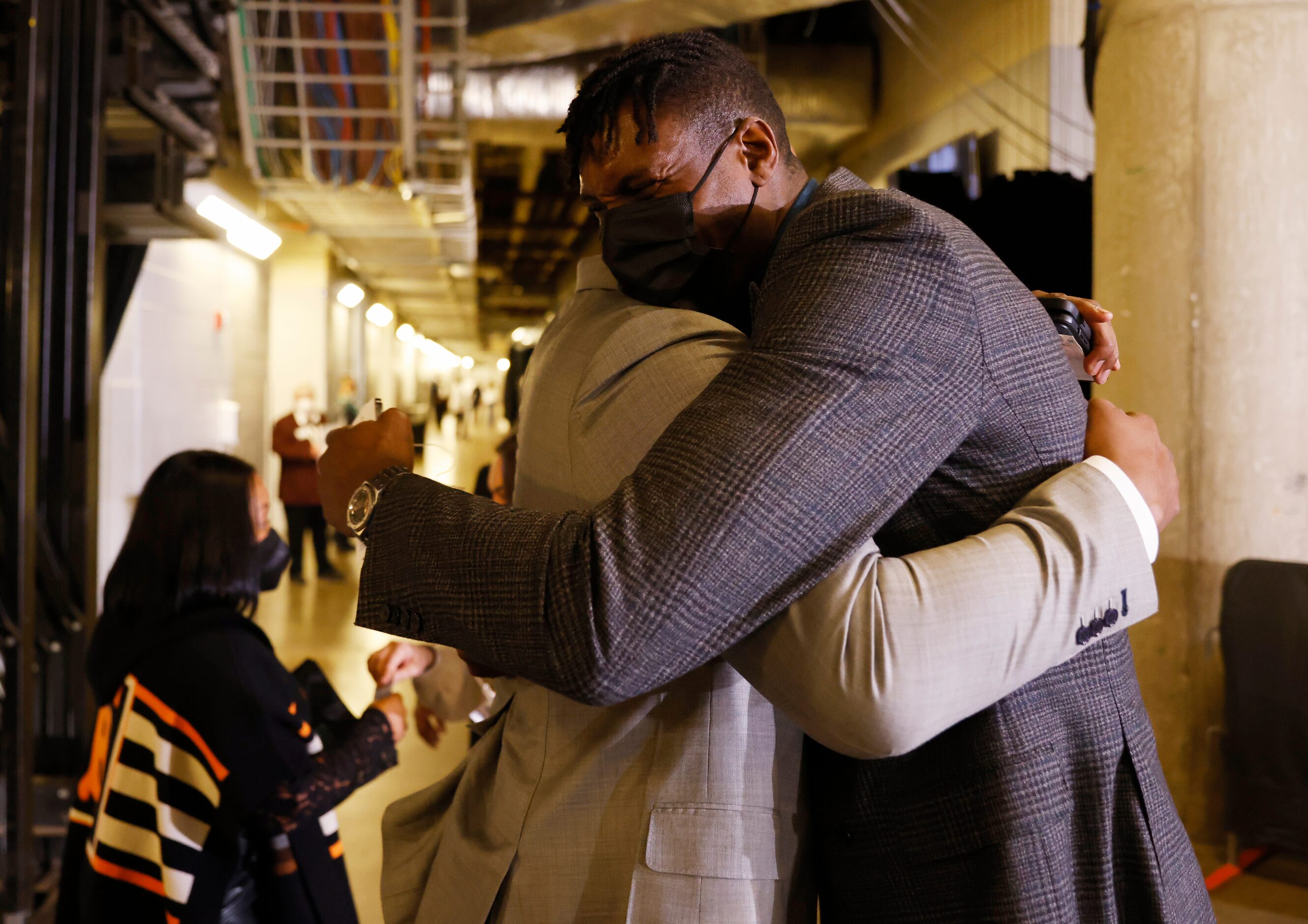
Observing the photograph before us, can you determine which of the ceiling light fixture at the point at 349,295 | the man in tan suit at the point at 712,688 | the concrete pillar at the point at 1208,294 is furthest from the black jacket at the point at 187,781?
the ceiling light fixture at the point at 349,295

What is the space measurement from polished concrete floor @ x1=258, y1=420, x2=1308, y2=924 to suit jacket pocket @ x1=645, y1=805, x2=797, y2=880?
570 millimetres

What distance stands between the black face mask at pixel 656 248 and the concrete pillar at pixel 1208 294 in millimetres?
2676

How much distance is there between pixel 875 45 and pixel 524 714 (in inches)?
279

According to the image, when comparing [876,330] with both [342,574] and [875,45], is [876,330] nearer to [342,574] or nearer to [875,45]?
[875,45]

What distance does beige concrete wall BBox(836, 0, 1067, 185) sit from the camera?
488cm

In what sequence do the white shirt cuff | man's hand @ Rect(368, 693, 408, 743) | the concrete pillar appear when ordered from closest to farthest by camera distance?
1. the white shirt cuff
2. man's hand @ Rect(368, 693, 408, 743)
3. the concrete pillar

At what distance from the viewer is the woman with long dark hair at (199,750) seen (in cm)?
188

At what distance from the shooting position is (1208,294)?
319cm

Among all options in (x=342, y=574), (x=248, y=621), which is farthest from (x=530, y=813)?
(x=342, y=574)

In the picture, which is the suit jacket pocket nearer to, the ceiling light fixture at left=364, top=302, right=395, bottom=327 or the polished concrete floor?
the polished concrete floor

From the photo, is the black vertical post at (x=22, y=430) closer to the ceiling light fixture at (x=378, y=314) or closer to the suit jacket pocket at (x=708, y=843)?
the suit jacket pocket at (x=708, y=843)

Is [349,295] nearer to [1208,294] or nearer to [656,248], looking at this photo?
[1208,294]

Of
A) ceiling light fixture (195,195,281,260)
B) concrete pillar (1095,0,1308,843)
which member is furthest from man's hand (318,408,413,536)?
ceiling light fixture (195,195,281,260)

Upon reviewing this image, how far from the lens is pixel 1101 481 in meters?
0.93
